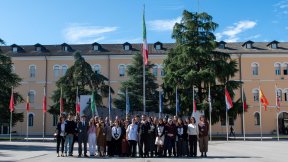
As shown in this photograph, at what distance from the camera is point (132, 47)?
60.1 meters

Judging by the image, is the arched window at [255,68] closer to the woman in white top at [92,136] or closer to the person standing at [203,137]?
the person standing at [203,137]

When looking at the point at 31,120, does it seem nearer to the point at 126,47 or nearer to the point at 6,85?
the point at 126,47

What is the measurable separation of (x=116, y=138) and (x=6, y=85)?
18040mm

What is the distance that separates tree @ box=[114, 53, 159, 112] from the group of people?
28.1 metres

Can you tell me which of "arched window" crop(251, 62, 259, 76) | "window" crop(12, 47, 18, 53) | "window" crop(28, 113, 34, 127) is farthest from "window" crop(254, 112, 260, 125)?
"window" crop(12, 47, 18, 53)

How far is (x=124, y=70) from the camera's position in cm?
5806

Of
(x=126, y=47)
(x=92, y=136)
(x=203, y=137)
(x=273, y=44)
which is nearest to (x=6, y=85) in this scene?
(x=92, y=136)

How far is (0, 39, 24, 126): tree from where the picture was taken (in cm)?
3149

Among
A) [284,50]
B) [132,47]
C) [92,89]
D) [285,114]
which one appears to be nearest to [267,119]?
[285,114]

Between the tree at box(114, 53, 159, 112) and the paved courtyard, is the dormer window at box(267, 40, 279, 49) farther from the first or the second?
the paved courtyard

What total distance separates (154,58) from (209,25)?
57.2 ft

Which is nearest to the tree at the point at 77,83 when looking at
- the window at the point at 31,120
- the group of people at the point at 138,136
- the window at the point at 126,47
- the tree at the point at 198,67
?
the tree at the point at 198,67

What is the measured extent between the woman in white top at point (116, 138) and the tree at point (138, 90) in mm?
28064

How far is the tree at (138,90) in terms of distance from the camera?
1845 inches
